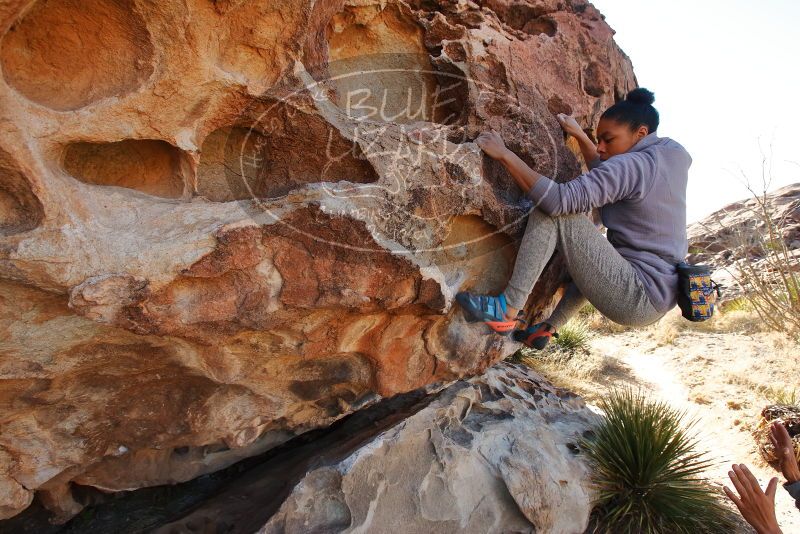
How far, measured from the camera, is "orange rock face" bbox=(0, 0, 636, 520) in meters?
1.81

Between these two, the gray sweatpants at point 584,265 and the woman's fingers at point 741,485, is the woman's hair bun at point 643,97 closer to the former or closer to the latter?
the gray sweatpants at point 584,265

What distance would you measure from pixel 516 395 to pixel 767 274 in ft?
22.9

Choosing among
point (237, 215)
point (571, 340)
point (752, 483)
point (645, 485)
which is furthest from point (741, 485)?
point (571, 340)

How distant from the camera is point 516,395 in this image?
3771 millimetres

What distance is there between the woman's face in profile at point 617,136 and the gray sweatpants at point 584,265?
591 mm

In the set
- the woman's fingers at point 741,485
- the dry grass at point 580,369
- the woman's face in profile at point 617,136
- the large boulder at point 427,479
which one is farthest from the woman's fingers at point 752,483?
the dry grass at point 580,369

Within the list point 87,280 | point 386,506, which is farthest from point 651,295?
point 87,280

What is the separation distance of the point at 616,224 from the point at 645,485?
196 centimetres

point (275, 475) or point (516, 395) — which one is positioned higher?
point (516, 395)

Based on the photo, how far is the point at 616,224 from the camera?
2904mm

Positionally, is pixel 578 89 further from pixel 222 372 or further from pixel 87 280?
pixel 87 280

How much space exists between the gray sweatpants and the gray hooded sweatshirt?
8 centimetres

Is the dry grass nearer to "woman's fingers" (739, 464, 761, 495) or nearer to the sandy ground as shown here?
the sandy ground

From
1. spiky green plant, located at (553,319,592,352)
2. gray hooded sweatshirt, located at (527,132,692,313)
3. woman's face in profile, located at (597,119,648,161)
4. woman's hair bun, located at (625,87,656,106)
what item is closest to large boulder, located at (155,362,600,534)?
gray hooded sweatshirt, located at (527,132,692,313)
